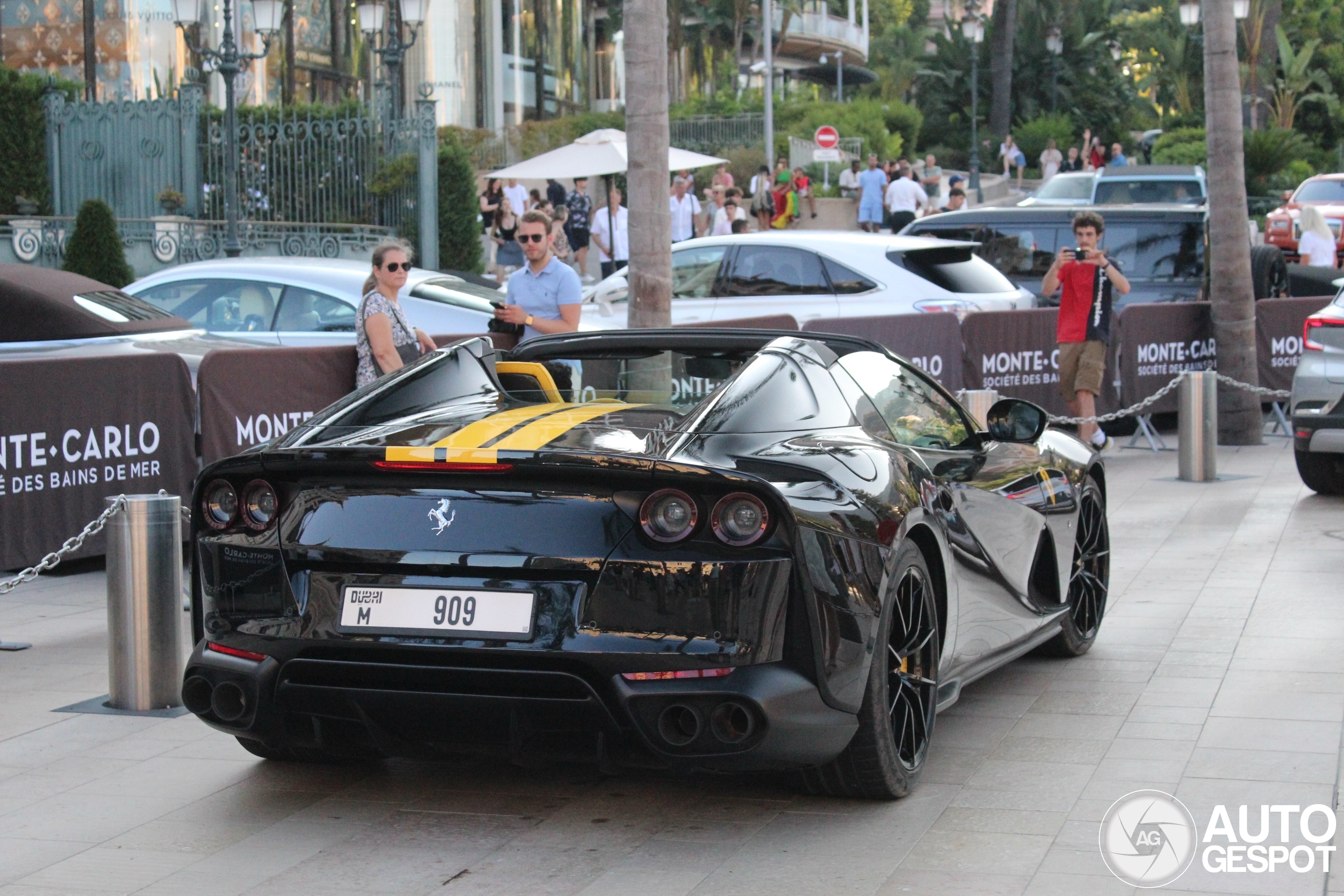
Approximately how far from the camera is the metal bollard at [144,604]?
616cm

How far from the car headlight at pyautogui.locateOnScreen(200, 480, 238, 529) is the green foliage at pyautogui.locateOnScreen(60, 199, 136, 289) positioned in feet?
56.0

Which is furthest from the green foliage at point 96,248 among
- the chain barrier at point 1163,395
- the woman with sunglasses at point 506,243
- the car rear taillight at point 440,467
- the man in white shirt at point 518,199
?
the car rear taillight at point 440,467

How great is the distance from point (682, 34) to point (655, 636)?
201ft

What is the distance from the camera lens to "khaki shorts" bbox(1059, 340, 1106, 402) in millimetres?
13422

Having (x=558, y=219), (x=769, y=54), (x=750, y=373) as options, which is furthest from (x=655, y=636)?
(x=769, y=54)

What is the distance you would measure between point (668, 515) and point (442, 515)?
0.60 metres

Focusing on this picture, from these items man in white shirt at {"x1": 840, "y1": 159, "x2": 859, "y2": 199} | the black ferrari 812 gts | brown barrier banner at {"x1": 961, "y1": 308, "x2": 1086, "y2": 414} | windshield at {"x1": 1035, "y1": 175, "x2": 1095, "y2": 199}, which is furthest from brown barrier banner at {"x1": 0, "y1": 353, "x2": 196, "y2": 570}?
man in white shirt at {"x1": 840, "y1": 159, "x2": 859, "y2": 199}

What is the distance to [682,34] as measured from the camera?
208 ft

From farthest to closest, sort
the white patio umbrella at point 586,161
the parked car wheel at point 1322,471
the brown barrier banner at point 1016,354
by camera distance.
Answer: the white patio umbrella at point 586,161 → the brown barrier banner at point 1016,354 → the parked car wheel at point 1322,471

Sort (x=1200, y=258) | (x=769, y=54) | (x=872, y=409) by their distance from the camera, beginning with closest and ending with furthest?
(x=872, y=409)
(x=1200, y=258)
(x=769, y=54)

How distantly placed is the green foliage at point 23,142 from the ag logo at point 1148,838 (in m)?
22.0

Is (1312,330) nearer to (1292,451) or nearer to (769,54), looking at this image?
(1292,451)

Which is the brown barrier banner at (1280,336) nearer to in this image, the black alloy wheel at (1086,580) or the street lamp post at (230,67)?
the black alloy wheel at (1086,580)

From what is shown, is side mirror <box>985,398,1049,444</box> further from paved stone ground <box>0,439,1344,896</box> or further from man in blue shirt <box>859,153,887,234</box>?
man in blue shirt <box>859,153,887,234</box>
